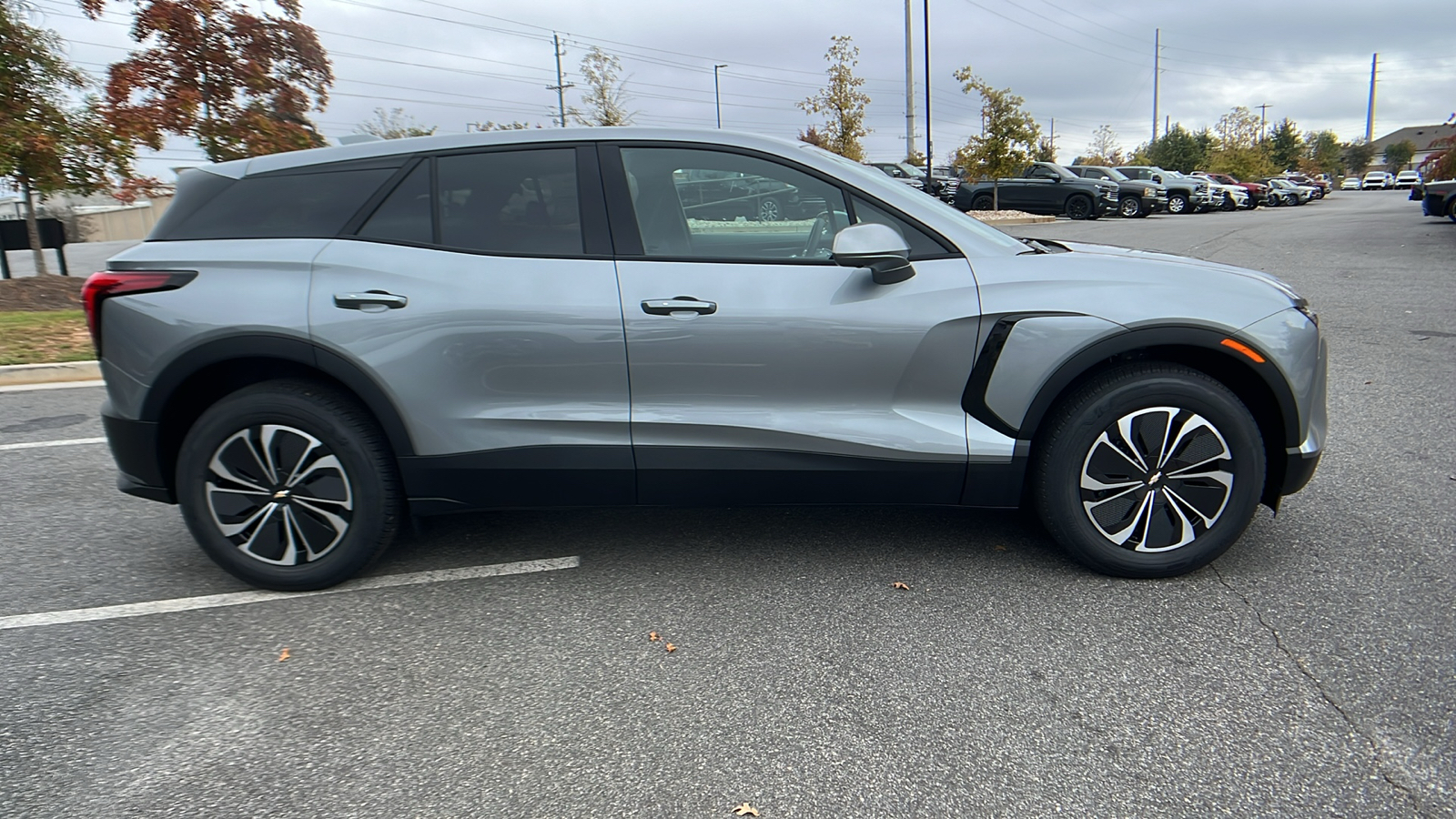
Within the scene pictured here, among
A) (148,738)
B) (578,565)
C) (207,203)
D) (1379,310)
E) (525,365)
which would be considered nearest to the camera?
(148,738)

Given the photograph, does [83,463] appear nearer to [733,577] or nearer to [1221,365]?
[733,577]

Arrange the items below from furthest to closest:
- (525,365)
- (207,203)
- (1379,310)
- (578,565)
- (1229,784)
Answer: (1379,310)
(578,565)
(207,203)
(525,365)
(1229,784)

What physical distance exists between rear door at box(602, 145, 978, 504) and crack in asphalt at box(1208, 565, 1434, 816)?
3.63 feet

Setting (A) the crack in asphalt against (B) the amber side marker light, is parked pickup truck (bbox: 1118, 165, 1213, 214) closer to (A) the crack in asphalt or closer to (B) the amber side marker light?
(B) the amber side marker light

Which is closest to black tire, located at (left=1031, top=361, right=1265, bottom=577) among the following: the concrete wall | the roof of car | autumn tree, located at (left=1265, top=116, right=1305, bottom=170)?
the roof of car

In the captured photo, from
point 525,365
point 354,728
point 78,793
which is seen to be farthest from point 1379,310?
point 78,793

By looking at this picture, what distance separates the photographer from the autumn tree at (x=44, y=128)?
1104 cm

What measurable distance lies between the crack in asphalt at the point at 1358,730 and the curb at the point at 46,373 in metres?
8.79

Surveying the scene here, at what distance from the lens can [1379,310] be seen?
32.1 feet

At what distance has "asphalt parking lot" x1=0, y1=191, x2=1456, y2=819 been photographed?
7.59ft

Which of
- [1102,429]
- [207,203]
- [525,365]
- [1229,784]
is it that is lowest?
[1229,784]

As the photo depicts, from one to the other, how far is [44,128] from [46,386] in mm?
5554

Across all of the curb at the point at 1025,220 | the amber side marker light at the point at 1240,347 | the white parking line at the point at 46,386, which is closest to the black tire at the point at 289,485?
the amber side marker light at the point at 1240,347

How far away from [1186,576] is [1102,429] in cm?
71
